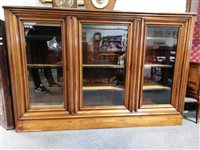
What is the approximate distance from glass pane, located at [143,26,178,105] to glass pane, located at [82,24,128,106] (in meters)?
0.33

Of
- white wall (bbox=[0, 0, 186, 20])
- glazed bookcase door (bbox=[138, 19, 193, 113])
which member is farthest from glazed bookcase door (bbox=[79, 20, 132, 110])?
white wall (bbox=[0, 0, 186, 20])

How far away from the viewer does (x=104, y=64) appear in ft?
6.98

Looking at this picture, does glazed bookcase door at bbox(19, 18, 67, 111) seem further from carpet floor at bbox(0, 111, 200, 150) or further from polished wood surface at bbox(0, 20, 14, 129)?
carpet floor at bbox(0, 111, 200, 150)

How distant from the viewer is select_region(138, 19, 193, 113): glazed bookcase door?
194cm

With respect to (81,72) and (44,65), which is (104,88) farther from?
(44,65)

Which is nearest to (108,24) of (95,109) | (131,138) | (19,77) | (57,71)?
(57,71)

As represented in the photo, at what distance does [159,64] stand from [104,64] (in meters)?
0.73

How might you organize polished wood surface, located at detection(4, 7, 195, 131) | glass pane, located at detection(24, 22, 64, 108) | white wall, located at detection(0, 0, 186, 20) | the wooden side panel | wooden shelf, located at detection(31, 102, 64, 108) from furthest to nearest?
white wall, located at detection(0, 0, 186, 20)
the wooden side panel
wooden shelf, located at detection(31, 102, 64, 108)
glass pane, located at detection(24, 22, 64, 108)
polished wood surface, located at detection(4, 7, 195, 131)

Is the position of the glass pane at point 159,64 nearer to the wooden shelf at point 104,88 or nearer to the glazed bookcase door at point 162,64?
the glazed bookcase door at point 162,64

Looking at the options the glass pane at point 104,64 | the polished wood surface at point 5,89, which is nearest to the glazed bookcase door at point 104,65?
the glass pane at point 104,64

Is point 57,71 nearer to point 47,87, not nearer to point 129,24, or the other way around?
point 47,87

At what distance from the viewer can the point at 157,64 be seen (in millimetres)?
2178

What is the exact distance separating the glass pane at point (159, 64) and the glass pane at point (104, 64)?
12.8 inches

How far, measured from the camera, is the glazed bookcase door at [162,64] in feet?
6.35
